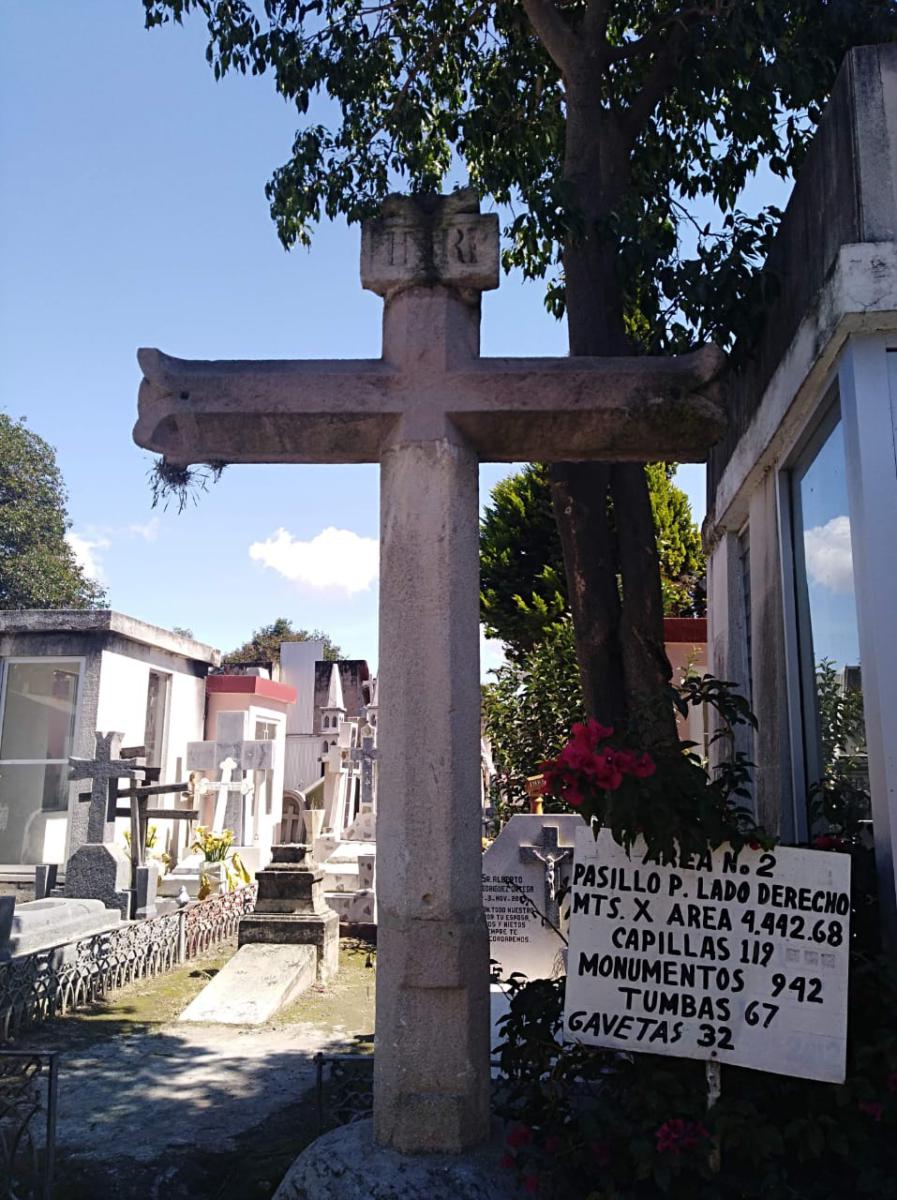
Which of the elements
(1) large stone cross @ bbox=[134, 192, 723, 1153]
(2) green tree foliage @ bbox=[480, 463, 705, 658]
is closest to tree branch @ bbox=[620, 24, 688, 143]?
(1) large stone cross @ bbox=[134, 192, 723, 1153]

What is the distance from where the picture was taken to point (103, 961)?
341 inches

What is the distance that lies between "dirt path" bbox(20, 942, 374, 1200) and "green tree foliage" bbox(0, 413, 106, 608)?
26680 millimetres

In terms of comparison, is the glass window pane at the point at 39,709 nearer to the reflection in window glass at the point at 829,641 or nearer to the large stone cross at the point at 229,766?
the large stone cross at the point at 229,766

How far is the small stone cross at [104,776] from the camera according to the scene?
10391 millimetres

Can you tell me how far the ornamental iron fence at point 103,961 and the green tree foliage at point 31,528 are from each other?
974 inches

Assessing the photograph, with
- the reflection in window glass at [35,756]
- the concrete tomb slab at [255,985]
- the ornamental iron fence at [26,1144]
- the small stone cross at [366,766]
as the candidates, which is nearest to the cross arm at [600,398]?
the ornamental iron fence at [26,1144]

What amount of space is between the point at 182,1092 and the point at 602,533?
4.15 m

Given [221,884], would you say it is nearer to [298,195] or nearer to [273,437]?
[298,195]

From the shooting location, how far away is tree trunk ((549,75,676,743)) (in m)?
5.14

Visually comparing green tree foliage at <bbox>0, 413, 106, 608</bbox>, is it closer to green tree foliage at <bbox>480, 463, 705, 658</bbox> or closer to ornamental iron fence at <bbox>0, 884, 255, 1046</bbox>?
green tree foliage at <bbox>480, 463, 705, 658</bbox>

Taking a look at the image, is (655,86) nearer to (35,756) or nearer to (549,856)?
(549,856)

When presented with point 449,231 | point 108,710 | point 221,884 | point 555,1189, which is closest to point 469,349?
point 449,231

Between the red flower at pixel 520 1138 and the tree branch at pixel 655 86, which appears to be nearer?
the red flower at pixel 520 1138

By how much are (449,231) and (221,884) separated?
33.6ft
